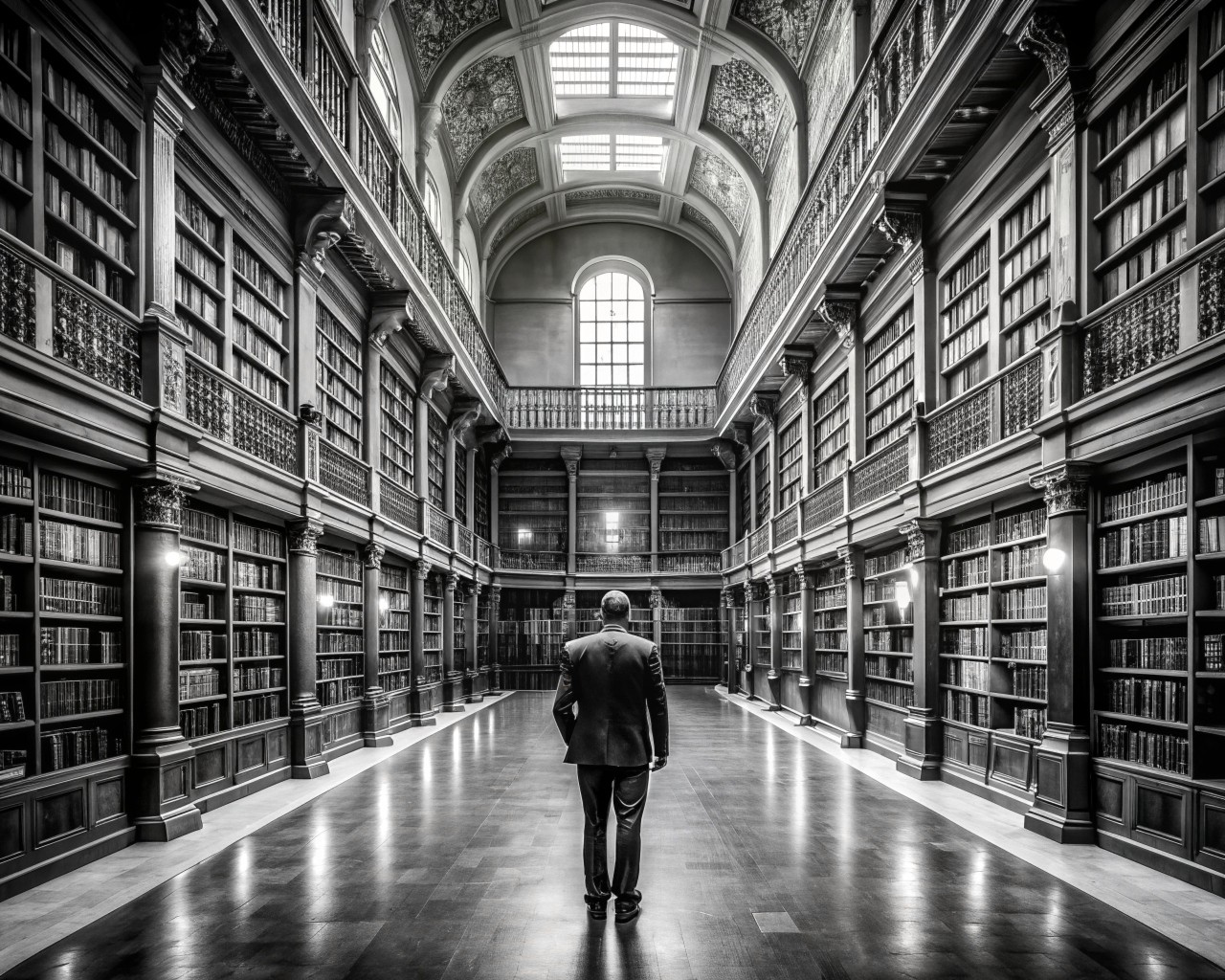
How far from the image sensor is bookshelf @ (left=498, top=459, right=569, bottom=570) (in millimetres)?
20891

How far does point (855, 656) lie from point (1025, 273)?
A: 501cm

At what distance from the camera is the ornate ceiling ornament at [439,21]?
13641 mm

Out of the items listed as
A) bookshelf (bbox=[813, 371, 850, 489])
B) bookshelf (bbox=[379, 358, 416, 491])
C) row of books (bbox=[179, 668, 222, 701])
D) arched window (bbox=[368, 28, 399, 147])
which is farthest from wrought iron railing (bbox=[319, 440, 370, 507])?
bookshelf (bbox=[813, 371, 850, 489])

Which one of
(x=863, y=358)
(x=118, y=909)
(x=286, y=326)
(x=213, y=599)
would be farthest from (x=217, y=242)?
(x=863, y=358)

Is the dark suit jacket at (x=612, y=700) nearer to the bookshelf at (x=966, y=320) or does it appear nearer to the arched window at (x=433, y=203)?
the bookshelf at (x=966, y=320)

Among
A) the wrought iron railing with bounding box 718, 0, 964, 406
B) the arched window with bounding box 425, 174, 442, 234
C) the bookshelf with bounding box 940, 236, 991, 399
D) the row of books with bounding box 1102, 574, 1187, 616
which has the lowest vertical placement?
the row of books with bounding box 1102, 574, 1187, 616

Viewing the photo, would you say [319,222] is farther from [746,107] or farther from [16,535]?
[746,107]

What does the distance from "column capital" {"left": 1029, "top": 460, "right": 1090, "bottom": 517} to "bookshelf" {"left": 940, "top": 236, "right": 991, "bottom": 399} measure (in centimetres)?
188

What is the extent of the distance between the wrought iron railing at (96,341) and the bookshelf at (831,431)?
745 centimetres

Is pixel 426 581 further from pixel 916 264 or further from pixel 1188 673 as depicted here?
pixel 1188 673

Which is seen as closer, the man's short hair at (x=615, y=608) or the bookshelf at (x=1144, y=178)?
the man's short hair at (x=615, y=608)

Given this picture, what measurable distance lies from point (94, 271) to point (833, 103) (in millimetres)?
9763

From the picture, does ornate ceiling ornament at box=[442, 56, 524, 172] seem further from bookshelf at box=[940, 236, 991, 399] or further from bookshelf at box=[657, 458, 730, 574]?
bookshelf at box=[940, 236, 991, 399]

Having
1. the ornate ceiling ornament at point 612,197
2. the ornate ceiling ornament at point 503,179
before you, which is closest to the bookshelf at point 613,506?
the ornate ceiling ornament at point 503,179
